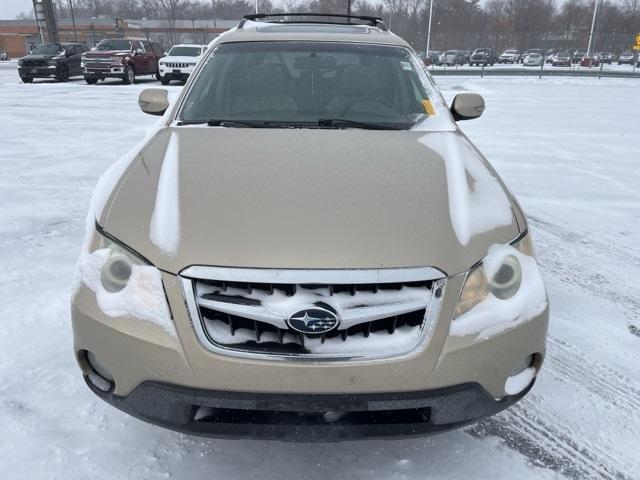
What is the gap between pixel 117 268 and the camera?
188 centimetres

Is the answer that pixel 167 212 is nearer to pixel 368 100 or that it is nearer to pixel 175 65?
pixel 368 100

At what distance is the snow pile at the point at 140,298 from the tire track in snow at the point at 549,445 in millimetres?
1390

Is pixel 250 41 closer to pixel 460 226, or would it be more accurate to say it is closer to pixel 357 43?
pixel 357 43

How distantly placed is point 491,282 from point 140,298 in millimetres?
1234

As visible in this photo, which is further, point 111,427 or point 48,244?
point 48,244

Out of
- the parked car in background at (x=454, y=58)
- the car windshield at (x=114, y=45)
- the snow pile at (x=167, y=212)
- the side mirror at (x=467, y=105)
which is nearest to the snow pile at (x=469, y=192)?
the side mirror at (x=467, y=105)

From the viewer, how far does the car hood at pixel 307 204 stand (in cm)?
179

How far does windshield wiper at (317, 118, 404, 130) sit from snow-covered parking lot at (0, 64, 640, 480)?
154 centimetres

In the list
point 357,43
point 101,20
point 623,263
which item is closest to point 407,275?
point 357,43

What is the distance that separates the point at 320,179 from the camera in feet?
7.18

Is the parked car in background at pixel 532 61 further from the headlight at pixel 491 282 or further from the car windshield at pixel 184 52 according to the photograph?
the headlight at pixel 491 282

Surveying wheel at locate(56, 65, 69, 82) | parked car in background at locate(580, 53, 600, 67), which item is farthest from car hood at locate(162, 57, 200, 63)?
parked car in background at locate(580, 53, 600, 67)

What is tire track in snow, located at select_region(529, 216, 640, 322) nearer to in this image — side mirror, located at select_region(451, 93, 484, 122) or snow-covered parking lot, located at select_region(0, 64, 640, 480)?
snow-covered parking lot, located at select_region(0, 64, 640, 480)

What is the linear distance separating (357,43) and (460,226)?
76.8 inches
